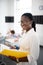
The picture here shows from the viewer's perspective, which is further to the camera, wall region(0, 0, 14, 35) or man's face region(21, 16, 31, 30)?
A: wall region(0, 0, 14, 35)

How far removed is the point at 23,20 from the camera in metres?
1.41

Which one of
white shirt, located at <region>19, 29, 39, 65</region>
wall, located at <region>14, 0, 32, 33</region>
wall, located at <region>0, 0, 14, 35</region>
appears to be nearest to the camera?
white shirt, located at <region>19, 29, 39, 65</region>

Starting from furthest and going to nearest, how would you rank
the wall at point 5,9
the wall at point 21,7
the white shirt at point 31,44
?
the wall at point 5,9 < the wall at point 21,7 < the white shirt at point 31,44

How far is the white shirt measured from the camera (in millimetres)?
1329

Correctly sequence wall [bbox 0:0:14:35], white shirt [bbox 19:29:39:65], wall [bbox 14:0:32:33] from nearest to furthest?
white shirt [bbox 19:29:39:65], wall [bbox 14:0:32:33], wall [bbox 0:0:14:35]

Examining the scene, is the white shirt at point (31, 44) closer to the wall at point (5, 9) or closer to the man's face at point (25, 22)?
the man's face at point (25, 22)

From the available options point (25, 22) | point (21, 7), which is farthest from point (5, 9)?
point (25, 22)

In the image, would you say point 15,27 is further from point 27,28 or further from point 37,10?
point 27,28

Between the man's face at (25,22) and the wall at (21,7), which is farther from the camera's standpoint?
the wall at (21,7)

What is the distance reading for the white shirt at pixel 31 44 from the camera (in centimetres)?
133

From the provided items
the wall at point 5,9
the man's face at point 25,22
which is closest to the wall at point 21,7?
the wall at point 5,9

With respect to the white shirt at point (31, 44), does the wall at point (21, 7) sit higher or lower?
higher

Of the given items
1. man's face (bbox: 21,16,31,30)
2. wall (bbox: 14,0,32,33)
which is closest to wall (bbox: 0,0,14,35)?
wall (bbox: 14,0,32,33)

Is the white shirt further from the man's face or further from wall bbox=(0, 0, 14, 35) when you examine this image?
wall bbox=(0, 0, 14, 35)
